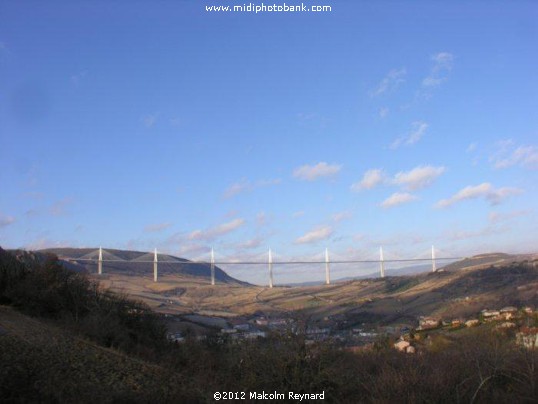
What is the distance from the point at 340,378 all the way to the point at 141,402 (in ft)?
19.2

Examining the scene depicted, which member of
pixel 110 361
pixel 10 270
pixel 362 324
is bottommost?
pixel 362 324

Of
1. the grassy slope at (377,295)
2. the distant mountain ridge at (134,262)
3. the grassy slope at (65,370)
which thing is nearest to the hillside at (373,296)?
the grassy slope at (377,295)

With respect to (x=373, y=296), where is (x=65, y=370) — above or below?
above

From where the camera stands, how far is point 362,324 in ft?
134

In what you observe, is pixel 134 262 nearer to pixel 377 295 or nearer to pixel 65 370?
pixel 377 295

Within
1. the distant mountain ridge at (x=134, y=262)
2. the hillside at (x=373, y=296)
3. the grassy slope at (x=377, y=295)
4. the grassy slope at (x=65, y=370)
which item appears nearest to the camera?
the grassy slope at (x=65, y=370)

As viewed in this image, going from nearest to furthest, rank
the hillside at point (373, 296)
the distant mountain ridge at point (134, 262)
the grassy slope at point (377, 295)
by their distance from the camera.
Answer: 1. the hillside at point (373, 296)
2. the grassy slope at point (377, 295)
3. the distant mountain ridge at point (134, 262)

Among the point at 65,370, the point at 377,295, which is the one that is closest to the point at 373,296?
the point at 377,295

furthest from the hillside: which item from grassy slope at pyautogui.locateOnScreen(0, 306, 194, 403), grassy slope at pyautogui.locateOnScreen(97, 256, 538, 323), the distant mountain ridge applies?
grassy slope at pyautogui.locateOnScreen(0, 306, 194, 403)

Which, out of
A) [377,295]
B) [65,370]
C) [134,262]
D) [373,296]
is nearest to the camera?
[65,370]

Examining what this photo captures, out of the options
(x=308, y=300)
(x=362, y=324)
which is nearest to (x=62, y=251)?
(x=308, y=300)

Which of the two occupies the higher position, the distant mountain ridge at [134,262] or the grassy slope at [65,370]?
the distant mountain ridge at [134,262]

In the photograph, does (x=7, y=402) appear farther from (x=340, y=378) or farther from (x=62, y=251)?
(x=62, y=251)

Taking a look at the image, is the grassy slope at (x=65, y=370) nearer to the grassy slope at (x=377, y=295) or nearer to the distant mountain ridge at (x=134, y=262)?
the grassy slope at (x=377, y=295)
